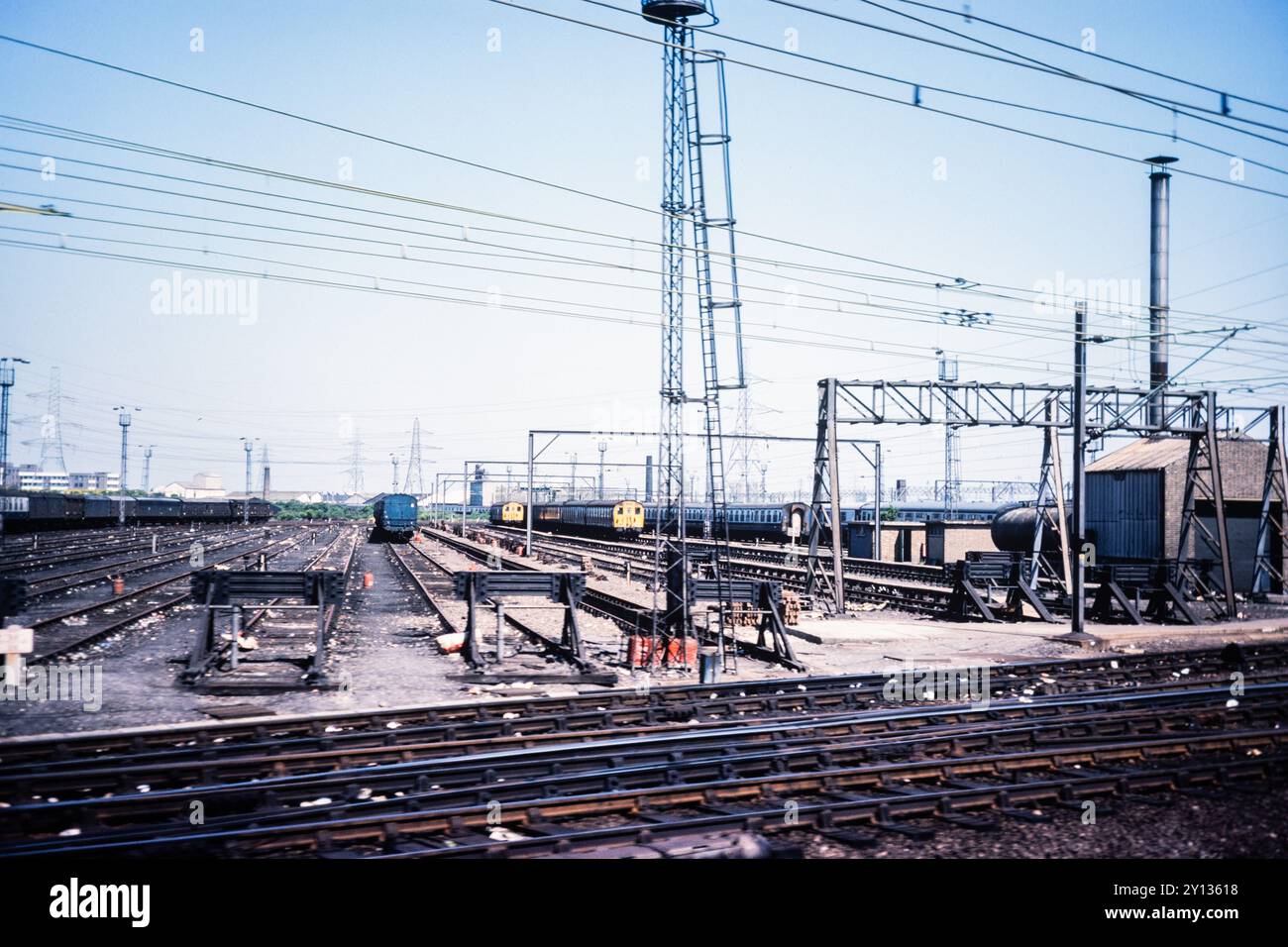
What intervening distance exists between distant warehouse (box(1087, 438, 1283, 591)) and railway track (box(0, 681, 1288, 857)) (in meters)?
23.5

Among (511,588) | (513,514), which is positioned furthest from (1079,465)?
(513,514)

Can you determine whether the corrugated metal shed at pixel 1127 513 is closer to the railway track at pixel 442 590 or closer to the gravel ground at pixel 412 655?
the gravel ground at pixel 412 655

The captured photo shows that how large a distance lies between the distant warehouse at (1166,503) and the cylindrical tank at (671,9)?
74.2 ft

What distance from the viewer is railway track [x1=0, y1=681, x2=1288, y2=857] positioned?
7.61 metres

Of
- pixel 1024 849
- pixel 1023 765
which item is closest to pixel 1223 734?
pixel 1023 765

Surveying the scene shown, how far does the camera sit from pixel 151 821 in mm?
8148

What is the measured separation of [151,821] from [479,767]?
2788 millimetres

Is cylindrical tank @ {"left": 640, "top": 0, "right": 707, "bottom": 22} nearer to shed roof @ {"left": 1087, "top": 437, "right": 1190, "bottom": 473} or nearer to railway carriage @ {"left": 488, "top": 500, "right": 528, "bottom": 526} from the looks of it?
shed roof @ {"left": 1087, "top": 437, "right": 1190, "bottom": 473}

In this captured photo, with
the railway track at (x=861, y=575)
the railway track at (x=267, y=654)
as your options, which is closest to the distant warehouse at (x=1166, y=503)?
the railway track at (x=861, y=575)

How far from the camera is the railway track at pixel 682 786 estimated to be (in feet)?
25.0

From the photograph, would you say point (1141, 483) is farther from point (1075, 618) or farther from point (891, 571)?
point (1075, 618)

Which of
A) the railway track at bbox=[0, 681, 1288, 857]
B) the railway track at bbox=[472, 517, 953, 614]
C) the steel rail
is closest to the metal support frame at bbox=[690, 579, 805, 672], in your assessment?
the railway track at bbox=[0, 681, 1288, 857]

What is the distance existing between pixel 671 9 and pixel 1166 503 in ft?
79.6

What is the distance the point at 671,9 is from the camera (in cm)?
2005
